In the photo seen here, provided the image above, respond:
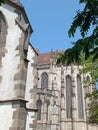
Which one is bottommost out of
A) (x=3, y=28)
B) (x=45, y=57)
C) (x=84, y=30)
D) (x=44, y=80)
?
(x=84, y=30)

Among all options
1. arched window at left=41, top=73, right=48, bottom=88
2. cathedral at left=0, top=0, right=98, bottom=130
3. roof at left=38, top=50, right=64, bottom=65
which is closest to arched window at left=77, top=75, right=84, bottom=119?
arched window at left=41, top=73, right=48, bottom=88

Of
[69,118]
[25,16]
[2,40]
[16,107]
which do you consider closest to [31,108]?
[16,107]

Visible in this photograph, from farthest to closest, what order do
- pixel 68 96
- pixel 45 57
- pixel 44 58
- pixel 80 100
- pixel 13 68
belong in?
pixel 45 57
pixel 44 58
pixel 68 96
pixel 80 100
pixel 13 68

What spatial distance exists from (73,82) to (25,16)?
918 inches

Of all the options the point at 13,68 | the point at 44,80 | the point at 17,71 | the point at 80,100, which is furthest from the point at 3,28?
the point at 44,80

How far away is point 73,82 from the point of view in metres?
34.1

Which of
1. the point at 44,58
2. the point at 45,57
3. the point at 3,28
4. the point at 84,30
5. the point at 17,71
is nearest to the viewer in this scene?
the point at 84,30

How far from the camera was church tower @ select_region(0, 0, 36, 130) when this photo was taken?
346 inches

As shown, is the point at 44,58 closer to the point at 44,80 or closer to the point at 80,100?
the point at 44,80

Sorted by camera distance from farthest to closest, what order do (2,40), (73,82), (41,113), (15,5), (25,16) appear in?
(73,82), (41,113), (25,16), (15,5), (2,40)

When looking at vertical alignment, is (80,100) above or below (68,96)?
below

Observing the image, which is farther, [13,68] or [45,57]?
[45,57]

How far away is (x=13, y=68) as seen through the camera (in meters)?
9.92

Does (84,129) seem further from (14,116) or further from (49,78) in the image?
(14,116)
